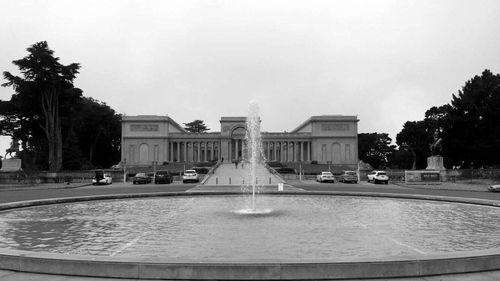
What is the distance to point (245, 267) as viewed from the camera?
7.42 m

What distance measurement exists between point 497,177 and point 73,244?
52.1 m

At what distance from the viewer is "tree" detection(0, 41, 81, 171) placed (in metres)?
63.5

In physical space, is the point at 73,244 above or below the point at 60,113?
below

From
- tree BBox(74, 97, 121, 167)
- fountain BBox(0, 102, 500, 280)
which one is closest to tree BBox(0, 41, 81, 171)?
tree BBox(74, 97, 121, 167)

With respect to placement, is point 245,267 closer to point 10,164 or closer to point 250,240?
point 250,240

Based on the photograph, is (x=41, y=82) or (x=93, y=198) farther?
(x=41, y=82)

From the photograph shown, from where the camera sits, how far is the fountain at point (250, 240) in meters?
7.58

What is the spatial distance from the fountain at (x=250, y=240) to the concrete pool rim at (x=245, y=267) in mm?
17

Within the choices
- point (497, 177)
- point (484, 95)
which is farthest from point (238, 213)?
point (484, 95)

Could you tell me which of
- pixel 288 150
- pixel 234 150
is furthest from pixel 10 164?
pixel 288 150

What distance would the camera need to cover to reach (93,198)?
24.1 m

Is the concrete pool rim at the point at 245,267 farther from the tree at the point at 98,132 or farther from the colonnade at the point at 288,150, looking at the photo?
the colonnade at the point at 288,150

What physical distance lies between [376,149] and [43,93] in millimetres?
96222

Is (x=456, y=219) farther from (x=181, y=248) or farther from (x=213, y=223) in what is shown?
(x=181, y=248)
